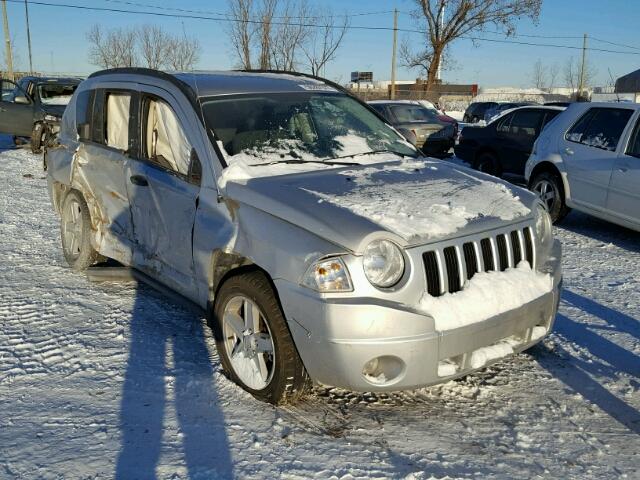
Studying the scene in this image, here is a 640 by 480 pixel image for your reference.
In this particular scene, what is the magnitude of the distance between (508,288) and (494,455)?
86 centimetres

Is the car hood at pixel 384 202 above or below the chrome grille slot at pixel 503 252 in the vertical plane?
above

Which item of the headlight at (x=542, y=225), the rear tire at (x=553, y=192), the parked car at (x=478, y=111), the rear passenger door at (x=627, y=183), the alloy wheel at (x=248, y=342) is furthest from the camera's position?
the parked car at (x=478, y=111)

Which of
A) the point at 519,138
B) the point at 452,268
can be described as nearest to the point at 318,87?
the point at 452,268

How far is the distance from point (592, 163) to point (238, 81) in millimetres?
4741

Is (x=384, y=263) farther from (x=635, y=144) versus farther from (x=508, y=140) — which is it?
(x=508, y=140)

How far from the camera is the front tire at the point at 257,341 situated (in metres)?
3.17

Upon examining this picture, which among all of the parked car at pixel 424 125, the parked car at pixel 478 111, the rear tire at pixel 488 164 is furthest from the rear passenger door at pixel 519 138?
the parked car at pixel 478 111

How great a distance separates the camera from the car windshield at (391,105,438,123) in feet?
48.4

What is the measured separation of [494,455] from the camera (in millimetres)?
2947

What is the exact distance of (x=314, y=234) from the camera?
9.98 ft

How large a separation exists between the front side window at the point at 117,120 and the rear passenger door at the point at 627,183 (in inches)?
207

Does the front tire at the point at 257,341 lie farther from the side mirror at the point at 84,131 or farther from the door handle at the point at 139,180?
the side mirror at the point at 84,131

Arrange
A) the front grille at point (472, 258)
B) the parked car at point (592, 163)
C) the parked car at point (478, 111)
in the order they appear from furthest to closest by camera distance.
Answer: the parked car at point (478, 111)
the parked car at point (592, 163)
the front grille at point (472, 258)

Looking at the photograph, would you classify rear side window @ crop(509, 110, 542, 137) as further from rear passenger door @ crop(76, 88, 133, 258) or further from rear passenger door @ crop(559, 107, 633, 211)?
rear passenger door @ crop(76, 88, 133, 258)
